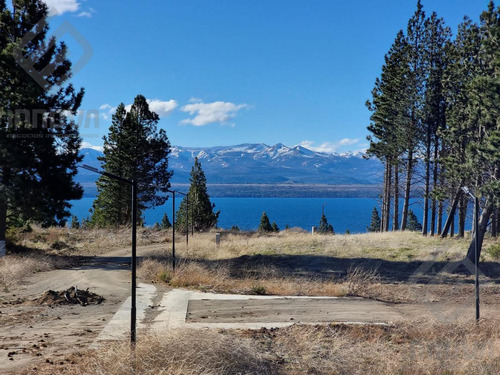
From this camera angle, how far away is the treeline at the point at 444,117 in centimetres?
2327

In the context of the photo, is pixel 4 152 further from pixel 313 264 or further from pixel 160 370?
pixel 160 370

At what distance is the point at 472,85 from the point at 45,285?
71.7ft

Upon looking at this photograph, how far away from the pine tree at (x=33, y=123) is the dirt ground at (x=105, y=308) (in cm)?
443

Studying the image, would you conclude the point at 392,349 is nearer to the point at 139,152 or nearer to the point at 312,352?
the point at 312,352

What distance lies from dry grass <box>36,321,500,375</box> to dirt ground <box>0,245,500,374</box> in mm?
1261

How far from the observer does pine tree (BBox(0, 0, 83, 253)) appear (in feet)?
73.3

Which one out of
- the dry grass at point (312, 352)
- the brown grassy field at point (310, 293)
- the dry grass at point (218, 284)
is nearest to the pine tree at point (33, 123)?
the brown grassy field at point (310, 293)

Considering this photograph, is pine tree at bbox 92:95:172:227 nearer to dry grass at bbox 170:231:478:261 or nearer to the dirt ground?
dry grass at bbox 170:231:478:261

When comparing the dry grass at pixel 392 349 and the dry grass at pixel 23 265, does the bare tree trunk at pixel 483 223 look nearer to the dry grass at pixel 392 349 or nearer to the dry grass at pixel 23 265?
the dry grass at pixel 392 349

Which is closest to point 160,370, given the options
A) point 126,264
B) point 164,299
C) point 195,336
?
point 195,336

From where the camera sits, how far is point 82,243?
34.4m

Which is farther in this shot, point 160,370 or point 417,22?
point 417,22

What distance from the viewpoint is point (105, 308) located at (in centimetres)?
1305

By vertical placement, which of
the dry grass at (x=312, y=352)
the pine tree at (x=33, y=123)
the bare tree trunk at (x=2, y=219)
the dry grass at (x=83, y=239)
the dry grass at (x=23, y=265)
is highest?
the pine tree at (x=33, y=123)
